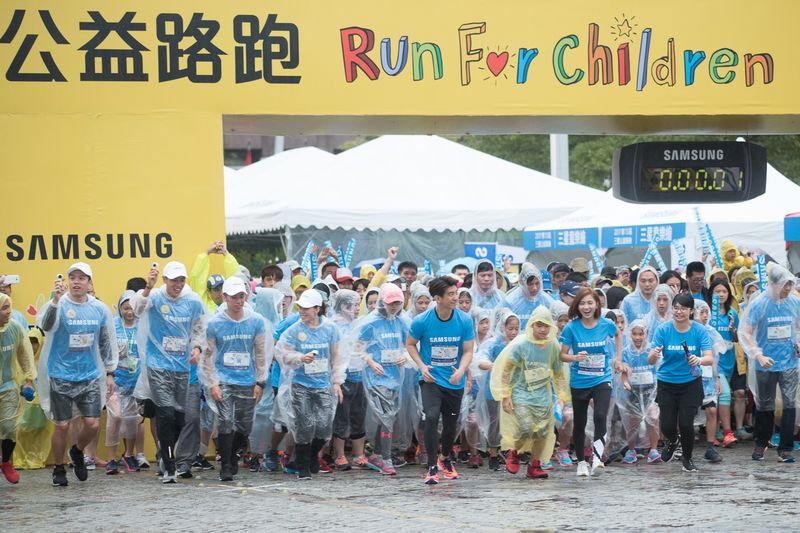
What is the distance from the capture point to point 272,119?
39.2 feet

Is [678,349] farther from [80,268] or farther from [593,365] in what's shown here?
[80,268]

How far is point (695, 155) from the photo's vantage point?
12234mm

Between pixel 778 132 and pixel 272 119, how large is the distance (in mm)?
5307

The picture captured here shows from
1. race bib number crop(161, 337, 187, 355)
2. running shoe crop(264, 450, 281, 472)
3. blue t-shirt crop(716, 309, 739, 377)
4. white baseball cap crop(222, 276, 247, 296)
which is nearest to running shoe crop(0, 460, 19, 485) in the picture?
race bib number crop(161, 337, 187, 355)

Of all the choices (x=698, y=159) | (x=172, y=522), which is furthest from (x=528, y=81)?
(x=172, y=522)

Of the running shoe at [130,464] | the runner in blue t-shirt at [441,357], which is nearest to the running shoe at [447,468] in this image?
the runner in blue t-shirt at [441,357]

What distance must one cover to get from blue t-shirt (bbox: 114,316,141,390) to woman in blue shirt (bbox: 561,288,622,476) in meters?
3.79

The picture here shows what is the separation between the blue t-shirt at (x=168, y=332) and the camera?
1066cm

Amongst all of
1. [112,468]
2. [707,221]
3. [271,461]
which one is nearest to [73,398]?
[112,468]

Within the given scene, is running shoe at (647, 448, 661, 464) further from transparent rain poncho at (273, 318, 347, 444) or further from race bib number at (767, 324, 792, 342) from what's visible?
transparent rain poncho at (273, 318, 347, 444)

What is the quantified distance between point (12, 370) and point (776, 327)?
21.8 ft

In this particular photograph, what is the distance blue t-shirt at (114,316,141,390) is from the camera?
37.6 ft

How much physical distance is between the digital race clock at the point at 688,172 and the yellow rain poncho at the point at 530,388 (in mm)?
2247

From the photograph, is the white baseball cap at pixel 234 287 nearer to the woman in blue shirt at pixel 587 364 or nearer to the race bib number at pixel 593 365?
the woman in blue shirt at pixel 587 364
